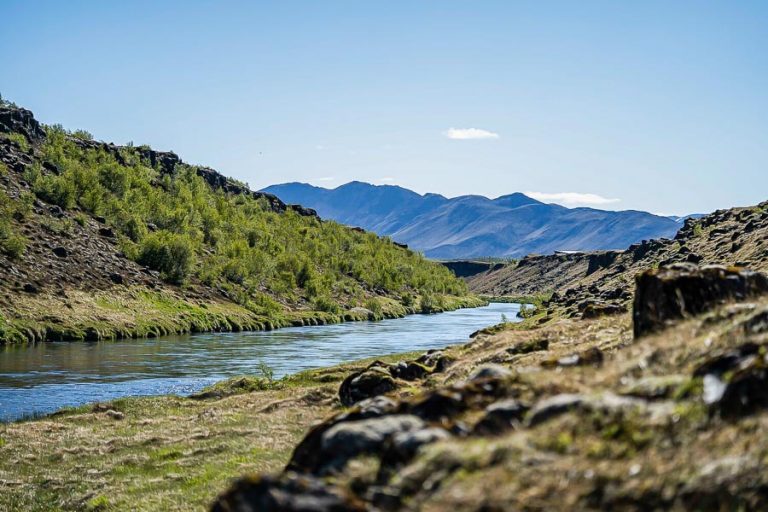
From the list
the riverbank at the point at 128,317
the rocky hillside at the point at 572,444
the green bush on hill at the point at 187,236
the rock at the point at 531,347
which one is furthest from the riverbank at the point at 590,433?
the green bush on hill at the point at 187,236

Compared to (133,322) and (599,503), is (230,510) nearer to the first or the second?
(599,503)

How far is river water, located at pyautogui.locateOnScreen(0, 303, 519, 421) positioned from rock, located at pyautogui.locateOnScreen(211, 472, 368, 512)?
126 feet

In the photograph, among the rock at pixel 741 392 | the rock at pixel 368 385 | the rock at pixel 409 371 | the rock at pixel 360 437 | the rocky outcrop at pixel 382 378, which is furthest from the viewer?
the rock at pixel 409 371

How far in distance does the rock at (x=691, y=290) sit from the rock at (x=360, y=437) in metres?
7.85

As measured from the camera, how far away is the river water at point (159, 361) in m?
50.0

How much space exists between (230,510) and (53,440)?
30405 millimetres

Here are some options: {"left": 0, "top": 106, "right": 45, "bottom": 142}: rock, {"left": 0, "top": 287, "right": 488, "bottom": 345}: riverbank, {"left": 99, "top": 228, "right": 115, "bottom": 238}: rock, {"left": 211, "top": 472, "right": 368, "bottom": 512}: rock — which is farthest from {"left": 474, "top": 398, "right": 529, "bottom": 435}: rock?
{"left": 0, "top": 106, "right": 45, "bottom": 142}: rock

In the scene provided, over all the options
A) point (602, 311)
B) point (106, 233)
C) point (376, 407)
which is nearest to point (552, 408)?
point (376, 407)

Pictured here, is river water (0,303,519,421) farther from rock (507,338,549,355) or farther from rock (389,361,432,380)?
rock (507,338,549,355)

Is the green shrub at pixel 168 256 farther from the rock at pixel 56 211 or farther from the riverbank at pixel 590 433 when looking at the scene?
the riverbank at pixel 590 433

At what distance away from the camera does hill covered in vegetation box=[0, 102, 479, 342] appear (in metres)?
94.9

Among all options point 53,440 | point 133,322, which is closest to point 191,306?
point 133,322

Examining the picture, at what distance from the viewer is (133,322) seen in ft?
316

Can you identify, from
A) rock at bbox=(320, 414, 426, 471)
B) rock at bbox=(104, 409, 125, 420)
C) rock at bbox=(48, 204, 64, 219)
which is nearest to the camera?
rock at bbox=(320, 414, 426, 471)
